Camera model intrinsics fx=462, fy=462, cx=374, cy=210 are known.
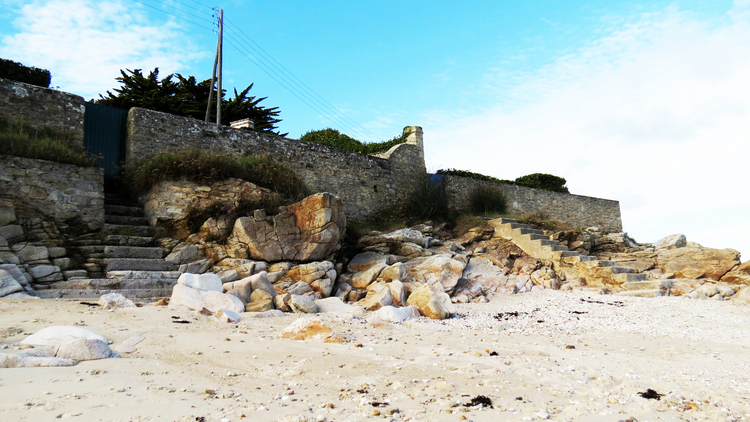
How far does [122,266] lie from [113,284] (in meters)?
0.50

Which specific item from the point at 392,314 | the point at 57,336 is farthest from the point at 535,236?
the point at 57,336

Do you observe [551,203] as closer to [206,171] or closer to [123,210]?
[206,171]

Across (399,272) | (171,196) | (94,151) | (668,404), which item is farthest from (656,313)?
(94,151)

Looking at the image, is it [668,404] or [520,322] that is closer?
[668,404]

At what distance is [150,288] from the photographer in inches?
258

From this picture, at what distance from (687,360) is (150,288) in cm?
653

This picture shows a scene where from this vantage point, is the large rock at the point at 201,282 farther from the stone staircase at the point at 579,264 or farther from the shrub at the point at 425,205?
the stone staircase at the point at 579,264

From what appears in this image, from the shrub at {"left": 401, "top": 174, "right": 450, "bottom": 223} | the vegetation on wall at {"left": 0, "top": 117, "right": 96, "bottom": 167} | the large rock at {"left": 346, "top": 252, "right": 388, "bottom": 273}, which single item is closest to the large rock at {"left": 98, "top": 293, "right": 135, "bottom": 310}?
the vegetation on wall at {"left": 0, "top": 117, "right": 96, "bottom": 167}

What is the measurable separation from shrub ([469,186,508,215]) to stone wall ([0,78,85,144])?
34.5 ft

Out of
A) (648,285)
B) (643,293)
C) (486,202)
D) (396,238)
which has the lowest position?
(643,293)

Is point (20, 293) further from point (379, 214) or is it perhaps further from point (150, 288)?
point (379, 214)

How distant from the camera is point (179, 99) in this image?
612 inches

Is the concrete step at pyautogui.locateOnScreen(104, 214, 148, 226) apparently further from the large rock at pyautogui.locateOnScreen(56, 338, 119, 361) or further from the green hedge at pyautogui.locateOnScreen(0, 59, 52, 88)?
the large rock at pyautogui.locateOnScreen(56, 338, 119, 361)

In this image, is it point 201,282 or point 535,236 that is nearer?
point 201,282
